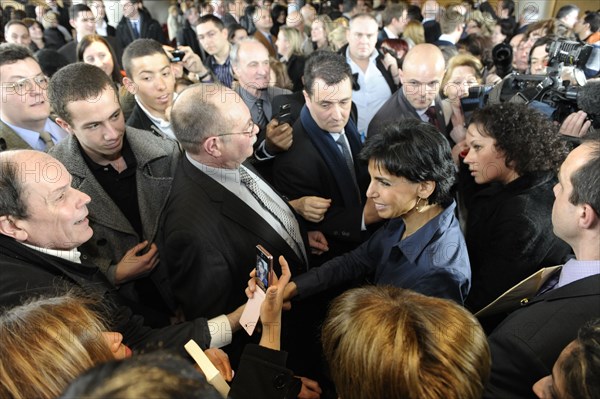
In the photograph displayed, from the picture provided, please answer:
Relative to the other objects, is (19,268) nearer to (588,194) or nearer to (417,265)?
(417,265)

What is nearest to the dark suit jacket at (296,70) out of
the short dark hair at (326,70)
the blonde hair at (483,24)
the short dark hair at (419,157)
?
the short dark hair at (326,70)

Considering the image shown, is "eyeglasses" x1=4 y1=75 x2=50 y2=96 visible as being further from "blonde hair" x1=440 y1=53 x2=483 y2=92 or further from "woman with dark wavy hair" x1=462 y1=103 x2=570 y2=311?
"blonde hair" x1=440 y1=53 x2=483 y2=92

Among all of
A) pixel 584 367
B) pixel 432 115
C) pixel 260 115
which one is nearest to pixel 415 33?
pixel 432 115

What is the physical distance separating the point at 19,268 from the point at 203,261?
61cm

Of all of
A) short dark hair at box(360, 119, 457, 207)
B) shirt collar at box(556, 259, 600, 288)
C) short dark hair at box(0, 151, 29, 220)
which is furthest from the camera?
short dark hair at box(360, 119, 457, 207)

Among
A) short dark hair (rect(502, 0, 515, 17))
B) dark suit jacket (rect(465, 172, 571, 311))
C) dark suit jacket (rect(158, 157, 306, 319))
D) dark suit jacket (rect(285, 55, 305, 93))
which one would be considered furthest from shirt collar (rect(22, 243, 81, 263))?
short dark hair (rect(502, 0, 515, 17))

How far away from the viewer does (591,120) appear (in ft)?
6.48

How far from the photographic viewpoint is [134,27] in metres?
6.37

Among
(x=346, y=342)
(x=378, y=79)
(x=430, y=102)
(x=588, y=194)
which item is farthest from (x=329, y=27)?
(x=346, y=342)

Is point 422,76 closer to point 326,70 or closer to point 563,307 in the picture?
point 326,70

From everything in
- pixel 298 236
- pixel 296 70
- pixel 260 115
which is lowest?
pixel 298 236

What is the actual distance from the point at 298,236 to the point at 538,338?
1172mm

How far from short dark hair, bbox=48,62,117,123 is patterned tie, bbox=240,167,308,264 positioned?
2.61 feet

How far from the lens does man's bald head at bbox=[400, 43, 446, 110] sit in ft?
8.99
